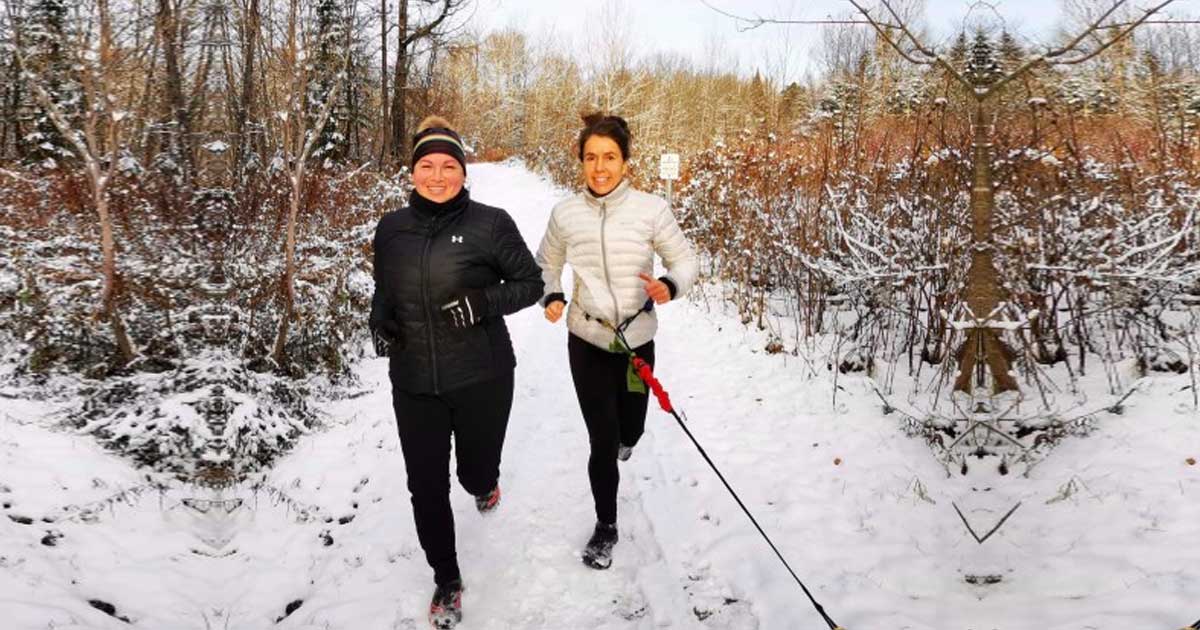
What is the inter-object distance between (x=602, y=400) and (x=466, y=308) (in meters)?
0.82

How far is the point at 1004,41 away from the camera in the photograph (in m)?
3.45

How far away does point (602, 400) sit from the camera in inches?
117

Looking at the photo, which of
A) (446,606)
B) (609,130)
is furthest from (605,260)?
(446,606)

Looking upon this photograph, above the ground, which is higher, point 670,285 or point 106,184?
point 106,184

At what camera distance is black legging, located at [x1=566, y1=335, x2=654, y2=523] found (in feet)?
9.81

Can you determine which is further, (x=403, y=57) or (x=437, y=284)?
(x=403, y=57)

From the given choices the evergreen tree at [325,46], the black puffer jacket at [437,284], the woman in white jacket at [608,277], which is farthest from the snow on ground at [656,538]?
the evergreen tree at [325,46]

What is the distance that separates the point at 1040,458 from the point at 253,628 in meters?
3.98

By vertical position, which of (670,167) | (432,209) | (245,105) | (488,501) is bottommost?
(488,501)

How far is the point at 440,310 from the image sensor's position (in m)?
2.63

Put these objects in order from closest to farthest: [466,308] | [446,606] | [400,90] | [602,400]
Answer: [466,308] < [446,606] < [602,400] < [400,90]

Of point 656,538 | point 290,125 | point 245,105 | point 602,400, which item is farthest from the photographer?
point 245,105

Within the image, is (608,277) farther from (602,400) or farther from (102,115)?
(102,115)

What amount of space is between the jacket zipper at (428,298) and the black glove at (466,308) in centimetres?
8
